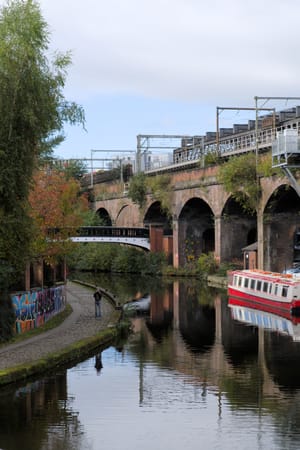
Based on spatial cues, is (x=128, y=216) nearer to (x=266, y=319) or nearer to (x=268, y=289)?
(x=268, y=289)

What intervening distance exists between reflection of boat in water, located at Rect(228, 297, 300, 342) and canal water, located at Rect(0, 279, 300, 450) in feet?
2.59

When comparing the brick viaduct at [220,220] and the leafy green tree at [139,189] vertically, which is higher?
the leafy green tree at [139,189]

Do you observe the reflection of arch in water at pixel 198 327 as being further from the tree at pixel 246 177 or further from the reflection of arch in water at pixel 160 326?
the tree at pixel 246 177

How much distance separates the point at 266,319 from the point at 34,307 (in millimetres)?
10180

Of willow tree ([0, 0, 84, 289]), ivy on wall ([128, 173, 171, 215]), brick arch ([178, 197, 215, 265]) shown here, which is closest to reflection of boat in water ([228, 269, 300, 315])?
willow tree ([0, 0, 84, 289])

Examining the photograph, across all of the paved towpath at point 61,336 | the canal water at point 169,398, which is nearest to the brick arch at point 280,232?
the paved towpath at point 61,336

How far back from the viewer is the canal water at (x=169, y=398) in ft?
44.8

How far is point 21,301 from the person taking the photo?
23328 mm

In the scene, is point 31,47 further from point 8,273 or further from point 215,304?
point 215,304

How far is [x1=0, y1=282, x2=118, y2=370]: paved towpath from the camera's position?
19.3 metres

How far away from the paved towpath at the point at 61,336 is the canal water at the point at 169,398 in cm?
96

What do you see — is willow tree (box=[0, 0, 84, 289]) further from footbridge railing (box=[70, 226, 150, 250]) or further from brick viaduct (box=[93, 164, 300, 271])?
footbridge railing (box=[70, 226, 150, 250])

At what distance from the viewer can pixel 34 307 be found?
24.4m

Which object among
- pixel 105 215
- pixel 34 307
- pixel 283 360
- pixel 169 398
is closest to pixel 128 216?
pixel 105 215
